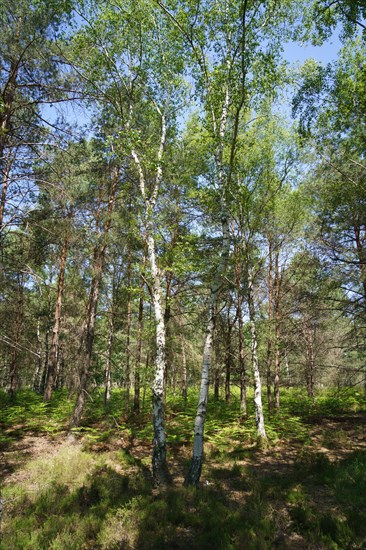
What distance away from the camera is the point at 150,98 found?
9.22m

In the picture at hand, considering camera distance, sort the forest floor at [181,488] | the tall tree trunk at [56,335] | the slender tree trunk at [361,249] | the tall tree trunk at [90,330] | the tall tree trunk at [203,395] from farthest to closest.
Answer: the tall tree trunk at [56,335]
the slender tree trunk at [361,249]
the tall tree trunk at [90,330]
the tall tree trunk at [203,395]
the forest floor at [181,488]

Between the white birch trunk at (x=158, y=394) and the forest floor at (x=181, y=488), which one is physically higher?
the white birch trunk at (x=158, y=394)

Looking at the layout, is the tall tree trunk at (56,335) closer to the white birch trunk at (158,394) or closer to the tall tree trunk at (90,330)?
the tall tree trunk at (90,330)

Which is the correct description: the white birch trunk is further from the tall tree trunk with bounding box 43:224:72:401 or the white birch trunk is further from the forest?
the tall tree trunk with bounding box 43:224:72:401

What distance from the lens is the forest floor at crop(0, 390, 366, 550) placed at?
14.6 feet

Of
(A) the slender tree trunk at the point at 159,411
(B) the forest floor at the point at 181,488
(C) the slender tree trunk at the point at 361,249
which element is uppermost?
(C) the slender tree trunk at the point at 361,249

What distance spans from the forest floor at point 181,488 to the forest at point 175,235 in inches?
1.8

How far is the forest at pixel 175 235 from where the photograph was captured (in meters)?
5.25

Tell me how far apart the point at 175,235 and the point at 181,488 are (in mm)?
8299

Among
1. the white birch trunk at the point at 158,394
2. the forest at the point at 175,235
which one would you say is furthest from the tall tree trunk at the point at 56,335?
the white birch trunk at the point at 158,394

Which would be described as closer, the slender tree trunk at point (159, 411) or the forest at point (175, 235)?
the forest at point (175, 235)

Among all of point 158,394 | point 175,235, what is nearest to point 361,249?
point 175,235

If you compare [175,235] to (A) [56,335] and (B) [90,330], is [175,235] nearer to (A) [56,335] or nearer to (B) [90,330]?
(B) [90,330]

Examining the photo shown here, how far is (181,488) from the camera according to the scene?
6.06 m
